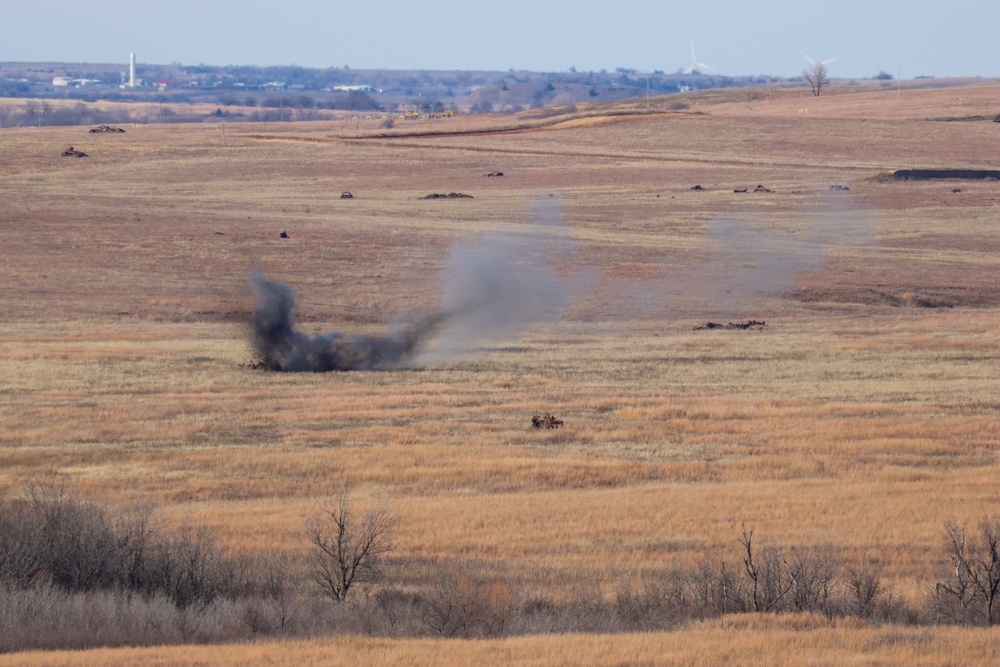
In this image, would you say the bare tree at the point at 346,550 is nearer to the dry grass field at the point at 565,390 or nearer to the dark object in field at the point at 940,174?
the dry grass field at the point at 565,390

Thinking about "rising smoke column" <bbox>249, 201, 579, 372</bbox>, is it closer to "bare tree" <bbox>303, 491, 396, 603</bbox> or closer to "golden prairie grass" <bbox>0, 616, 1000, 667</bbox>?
"bare tree" <bbox>303, 491, 396, 603</bbox>

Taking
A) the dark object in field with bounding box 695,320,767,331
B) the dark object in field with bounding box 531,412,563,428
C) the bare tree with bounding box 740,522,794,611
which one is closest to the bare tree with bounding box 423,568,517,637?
the bare tree with bounding box 740,522,794,611

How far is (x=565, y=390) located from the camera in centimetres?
3300

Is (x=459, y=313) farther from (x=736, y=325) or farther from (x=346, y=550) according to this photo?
(x=346, y=550)

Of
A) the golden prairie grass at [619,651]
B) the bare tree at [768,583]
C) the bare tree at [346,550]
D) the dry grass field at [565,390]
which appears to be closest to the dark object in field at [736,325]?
the dry grass field at [565,390]

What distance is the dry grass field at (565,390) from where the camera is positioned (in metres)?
18.7

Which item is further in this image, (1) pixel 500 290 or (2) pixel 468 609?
(1) pixel 500 290

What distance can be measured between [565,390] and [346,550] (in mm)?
16404

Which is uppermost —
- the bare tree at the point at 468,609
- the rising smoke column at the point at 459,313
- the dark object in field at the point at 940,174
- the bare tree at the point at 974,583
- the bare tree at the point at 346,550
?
the dark object in field at the point at 940,174

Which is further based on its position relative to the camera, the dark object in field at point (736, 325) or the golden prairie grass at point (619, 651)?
the dark object in field at point (736, 325)

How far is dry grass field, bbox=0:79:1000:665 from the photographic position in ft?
61.2

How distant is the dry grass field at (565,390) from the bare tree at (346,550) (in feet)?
1.32

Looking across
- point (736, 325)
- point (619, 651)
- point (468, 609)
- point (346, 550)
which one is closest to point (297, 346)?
point (736, 325)

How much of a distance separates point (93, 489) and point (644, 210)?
193 ft
